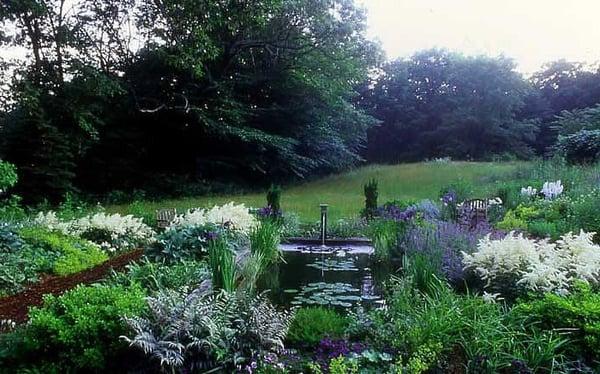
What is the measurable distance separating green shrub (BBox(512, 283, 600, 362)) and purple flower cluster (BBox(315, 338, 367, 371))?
115cm

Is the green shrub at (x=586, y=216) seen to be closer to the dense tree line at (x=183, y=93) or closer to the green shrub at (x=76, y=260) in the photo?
the green shrub at (x=76, y=260)

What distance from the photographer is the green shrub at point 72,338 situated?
2939 mm

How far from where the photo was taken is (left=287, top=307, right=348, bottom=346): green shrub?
355cm

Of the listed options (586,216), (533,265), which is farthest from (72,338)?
(586,216)

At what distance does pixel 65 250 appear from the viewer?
6770 mm

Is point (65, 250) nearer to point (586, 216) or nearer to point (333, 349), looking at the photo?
point (333, 349)

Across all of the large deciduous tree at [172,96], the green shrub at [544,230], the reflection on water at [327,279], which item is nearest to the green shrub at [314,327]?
the reflection on water at [327,279]

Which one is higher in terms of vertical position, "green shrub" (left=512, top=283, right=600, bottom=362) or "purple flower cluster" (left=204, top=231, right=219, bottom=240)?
"purple flower cluster" (left=204, top=231, right=219, bottom=240)

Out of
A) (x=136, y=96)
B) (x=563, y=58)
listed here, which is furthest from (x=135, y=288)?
(x=563, y=58)

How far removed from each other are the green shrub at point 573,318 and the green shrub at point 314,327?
4.06ft

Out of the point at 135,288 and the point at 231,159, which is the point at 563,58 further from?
the point at 135,288

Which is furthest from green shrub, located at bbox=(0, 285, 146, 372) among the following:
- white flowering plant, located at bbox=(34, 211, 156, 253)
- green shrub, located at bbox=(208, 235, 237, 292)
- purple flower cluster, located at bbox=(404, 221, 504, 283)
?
white flowering plant, located at bbox=(34, 211, 156, 253)

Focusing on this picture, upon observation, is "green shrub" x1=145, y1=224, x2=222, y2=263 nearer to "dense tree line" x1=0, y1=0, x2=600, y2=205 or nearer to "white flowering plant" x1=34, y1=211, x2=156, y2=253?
"white flowering plant" x1=34, y1=211, x2=156, y2=253

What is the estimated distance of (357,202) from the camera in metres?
15.8
